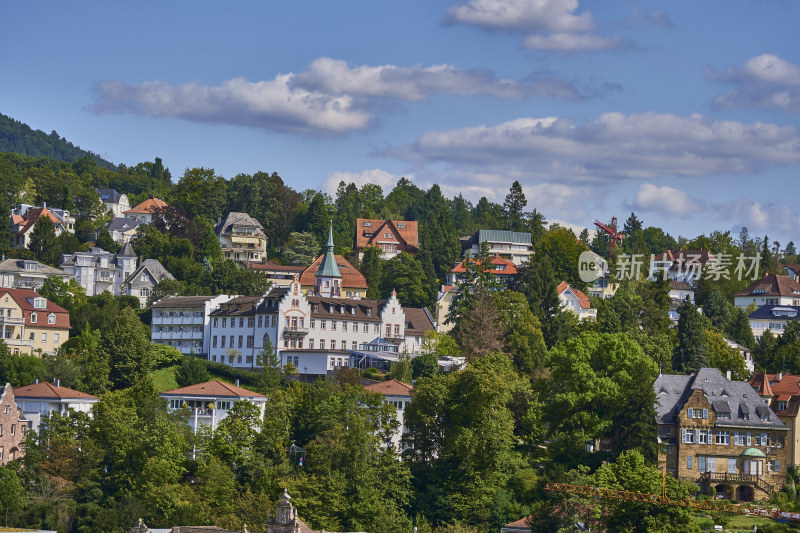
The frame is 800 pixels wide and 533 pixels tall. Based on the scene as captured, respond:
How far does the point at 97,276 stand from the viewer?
425ft

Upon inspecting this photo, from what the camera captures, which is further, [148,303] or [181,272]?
[181,272]

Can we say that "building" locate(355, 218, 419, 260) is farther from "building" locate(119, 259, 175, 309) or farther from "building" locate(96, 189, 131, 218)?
"building" locate(96, 189, 131, 218)

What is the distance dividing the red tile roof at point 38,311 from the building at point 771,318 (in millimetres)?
69092

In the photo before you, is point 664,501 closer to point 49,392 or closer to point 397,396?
point 397,396

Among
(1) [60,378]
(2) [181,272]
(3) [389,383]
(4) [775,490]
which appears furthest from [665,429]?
(2) [181,272]

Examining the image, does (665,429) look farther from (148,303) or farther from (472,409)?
(148,303)

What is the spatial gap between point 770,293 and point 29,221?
82.1 metres

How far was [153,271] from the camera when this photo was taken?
12494cm

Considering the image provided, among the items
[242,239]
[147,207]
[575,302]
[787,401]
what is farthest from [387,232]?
[787,401]

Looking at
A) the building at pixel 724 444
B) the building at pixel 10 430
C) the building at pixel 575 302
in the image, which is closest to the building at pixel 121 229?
the building at pixel 575 302

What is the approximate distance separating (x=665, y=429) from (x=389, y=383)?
63.2 feet

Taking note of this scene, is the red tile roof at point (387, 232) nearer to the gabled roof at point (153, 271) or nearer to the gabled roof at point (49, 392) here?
the gabled roof at point (153, 271)

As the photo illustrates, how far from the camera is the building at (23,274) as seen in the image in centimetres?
12062

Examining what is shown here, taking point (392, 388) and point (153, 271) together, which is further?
point (153, 271)
